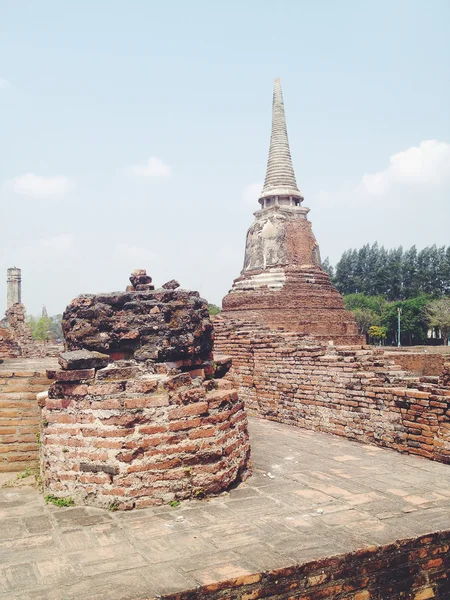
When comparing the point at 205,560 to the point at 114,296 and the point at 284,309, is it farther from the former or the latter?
the point at 284,309

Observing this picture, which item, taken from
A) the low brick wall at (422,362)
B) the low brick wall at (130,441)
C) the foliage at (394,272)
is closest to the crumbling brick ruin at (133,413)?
the low brick wall at (130,441)

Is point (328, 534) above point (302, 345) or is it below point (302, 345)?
below

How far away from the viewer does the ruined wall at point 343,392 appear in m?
5.18

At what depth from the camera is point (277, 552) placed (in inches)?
104

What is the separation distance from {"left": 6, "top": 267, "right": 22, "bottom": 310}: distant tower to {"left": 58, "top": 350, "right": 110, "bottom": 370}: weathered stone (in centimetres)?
2009

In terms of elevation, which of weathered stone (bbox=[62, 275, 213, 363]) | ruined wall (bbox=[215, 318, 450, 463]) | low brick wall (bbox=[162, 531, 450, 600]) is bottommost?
low brick wall (bbox=[162, 531, 450, 600])

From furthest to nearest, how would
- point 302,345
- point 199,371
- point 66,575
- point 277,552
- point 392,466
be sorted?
point 302,345, point 392,466, point 199,371, point 277,552, point 66,575

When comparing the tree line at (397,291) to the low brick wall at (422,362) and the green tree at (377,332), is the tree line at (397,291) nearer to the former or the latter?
the green tree at (377,332)

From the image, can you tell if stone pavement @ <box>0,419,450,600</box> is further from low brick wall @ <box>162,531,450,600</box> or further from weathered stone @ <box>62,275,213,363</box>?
weathered stone @ <box>62,275,213,363</box>

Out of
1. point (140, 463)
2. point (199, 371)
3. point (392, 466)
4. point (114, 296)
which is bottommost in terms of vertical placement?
point (392, 466)

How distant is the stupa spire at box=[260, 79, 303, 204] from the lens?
18.4 m

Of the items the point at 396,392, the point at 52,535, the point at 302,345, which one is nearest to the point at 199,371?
the point at 52,535

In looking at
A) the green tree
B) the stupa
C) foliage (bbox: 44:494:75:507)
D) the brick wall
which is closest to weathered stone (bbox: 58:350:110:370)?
foliage (bbox: 44:494:75:507)

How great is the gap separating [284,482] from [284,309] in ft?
38.7
